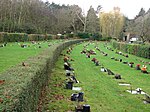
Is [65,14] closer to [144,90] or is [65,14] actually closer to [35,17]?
[35,17]

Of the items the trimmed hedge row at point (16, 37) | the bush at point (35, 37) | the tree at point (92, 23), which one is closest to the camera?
the trimmed hedge row at point (16, 37)

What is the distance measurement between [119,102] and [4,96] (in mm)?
5556

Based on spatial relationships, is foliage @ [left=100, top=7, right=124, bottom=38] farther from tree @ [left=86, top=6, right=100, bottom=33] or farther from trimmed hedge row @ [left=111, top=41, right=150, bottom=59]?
trimmed hedge row @ [left=111, top=41, right=150, bottom=59]

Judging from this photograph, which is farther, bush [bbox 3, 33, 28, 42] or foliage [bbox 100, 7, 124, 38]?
foliage [bbox 100, 7, 124, 38]

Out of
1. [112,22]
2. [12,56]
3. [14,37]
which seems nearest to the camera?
[12,56]

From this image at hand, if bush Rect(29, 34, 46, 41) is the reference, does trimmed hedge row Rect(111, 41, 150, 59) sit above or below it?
below

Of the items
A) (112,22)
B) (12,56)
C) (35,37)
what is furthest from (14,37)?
(112,22)

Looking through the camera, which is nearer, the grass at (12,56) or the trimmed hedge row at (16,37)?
the grass at (12,56)

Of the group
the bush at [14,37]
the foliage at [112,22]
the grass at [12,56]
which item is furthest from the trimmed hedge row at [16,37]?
the foliage at [112,22]

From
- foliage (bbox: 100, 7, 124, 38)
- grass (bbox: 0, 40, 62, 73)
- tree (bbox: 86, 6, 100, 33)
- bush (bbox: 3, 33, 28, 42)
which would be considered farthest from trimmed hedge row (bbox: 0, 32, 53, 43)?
tree (bbox: 86, 6, 100, 33)

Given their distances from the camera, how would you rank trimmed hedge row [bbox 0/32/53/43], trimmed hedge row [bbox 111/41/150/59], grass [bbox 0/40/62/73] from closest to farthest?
grass [bbox 0/40/62/73], trimmed hedge row [bbox 111/41/150/59], trimmed hedge row [bbox 0/32/53/43]

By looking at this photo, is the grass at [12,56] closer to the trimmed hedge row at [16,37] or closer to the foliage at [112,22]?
the trimmed hedge row at [16,37]

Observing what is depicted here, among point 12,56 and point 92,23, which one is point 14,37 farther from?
point 92,23

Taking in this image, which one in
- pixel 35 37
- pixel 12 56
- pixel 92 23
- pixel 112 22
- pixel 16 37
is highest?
pixel 112 22
